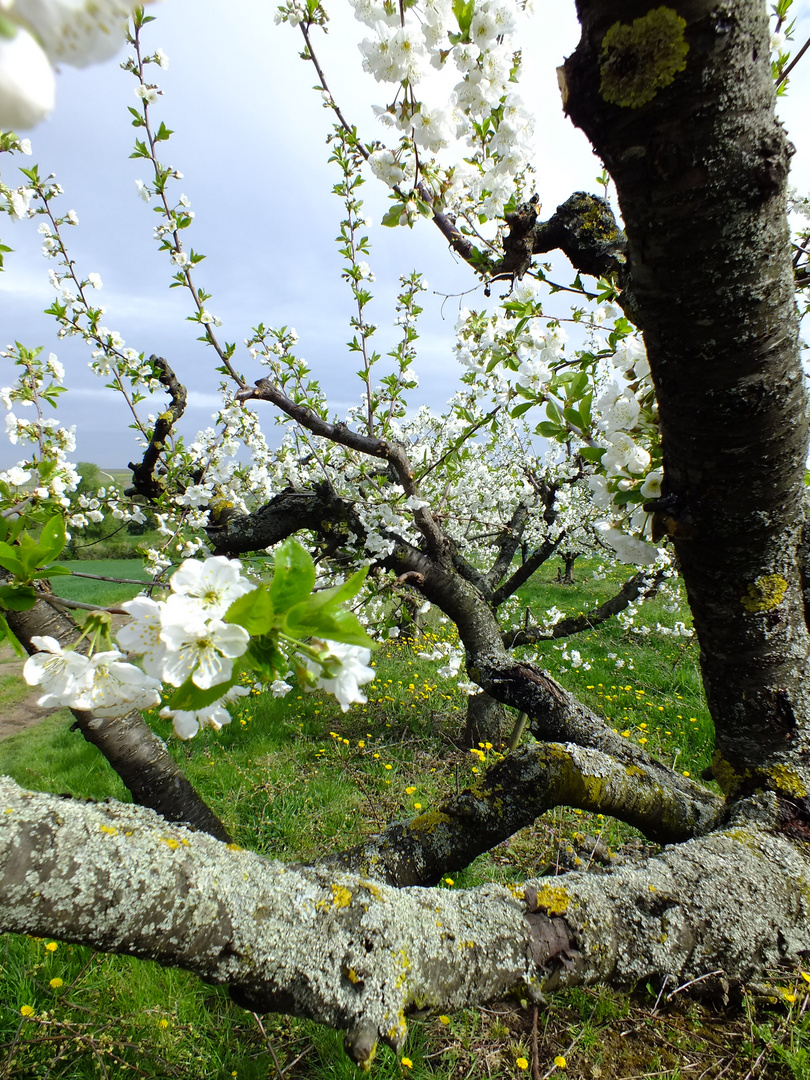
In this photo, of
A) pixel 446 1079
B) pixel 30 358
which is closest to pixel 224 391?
pixel 30 358

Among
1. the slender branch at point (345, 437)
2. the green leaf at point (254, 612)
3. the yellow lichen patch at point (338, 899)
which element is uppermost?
the slender branch at point (345, 437)

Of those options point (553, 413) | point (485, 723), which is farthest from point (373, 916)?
point (485, 723)

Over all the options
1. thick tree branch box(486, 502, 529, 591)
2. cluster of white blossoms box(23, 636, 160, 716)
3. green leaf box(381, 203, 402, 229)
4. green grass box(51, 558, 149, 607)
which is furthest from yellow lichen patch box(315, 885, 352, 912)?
green grass box(51, 558, 149, 607)

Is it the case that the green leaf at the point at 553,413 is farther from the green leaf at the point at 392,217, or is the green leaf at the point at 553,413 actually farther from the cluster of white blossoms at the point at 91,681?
the cluster of white blossoms at the point at 91,681

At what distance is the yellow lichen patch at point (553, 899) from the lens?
1304mm

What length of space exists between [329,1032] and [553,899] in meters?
1.31

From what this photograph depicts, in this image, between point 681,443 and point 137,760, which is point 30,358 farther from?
point 681,443

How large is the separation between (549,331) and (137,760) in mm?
2891

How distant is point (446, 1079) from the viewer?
5.60ft

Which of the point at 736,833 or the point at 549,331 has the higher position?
the point at 549,331

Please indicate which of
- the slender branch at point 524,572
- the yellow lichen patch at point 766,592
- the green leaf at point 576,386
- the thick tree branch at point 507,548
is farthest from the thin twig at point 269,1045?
the thick tree branch at point 507,548

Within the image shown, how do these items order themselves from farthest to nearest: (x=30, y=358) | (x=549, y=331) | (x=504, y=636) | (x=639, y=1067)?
(x=504, y=636)
(x=30, y=358)
(x=549, y=331)
(x=639, y=1067)

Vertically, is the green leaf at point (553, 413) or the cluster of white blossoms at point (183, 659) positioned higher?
the green leaf at point (553, 413)

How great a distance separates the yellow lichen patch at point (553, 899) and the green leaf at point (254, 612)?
1149mm
